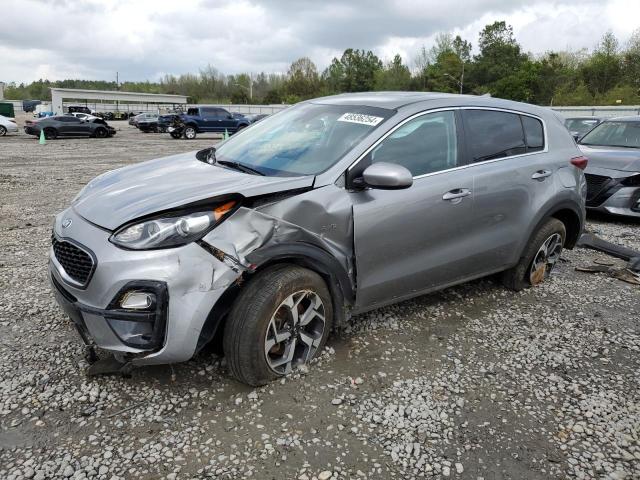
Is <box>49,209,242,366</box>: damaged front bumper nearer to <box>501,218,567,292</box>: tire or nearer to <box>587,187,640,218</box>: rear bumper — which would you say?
<box>501,218,567,292</box>: tire

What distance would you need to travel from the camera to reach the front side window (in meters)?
3.27

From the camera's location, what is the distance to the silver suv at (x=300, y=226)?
2529 mm

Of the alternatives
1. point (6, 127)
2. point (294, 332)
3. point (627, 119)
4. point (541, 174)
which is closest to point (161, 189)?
point (294, 332)

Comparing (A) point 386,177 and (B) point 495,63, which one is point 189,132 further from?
(B) point 495,63

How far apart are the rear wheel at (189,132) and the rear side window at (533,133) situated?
26.3 m

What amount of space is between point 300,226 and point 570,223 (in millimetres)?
3135

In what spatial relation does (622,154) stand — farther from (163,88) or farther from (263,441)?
(163,88)

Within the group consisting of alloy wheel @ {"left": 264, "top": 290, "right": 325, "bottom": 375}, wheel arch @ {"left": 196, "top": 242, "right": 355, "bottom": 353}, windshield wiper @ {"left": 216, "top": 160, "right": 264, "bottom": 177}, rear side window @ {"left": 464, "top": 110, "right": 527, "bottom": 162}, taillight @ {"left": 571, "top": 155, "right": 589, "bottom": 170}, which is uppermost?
rear side window @ {"left": 464, "top": 110, "right": 527, "bottom": 162}

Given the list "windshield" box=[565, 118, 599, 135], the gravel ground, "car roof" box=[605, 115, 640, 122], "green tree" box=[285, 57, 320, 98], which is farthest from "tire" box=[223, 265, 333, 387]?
"green tree" box=[285, 57, 320, 98]

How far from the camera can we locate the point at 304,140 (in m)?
3.51

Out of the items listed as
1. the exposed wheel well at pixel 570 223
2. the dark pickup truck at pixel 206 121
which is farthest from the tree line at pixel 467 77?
the exposed wheel well at pixel 570 223

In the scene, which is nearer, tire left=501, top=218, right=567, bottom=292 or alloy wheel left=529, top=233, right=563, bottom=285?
tire left=501, top=218, right=567, bottom=292

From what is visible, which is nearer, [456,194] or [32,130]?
[456,194]

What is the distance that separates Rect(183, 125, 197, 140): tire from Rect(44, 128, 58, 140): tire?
21.7ft
